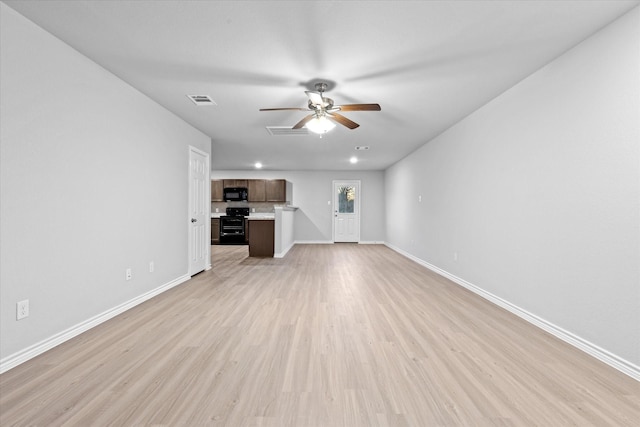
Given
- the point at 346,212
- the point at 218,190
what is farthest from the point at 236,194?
the point at 346,212

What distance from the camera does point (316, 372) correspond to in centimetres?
186

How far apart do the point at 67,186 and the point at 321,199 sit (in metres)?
7.06

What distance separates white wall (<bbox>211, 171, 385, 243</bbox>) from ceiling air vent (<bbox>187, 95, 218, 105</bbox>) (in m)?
5.55

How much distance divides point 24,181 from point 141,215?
131 cm

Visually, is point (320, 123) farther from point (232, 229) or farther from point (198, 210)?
point (232, 229)

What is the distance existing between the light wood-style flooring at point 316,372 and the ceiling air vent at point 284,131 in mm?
2735

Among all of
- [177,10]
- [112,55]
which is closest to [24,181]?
[112,55]

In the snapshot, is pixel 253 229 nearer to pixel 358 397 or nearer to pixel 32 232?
pixel 32 232

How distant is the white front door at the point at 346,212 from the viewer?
9.12 metres

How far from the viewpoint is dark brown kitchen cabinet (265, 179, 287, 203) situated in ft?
28.4

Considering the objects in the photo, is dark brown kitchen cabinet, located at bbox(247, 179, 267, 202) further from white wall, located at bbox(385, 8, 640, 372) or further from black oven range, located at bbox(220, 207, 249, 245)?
white wall, located at bbox(385, 8, 640, 372)

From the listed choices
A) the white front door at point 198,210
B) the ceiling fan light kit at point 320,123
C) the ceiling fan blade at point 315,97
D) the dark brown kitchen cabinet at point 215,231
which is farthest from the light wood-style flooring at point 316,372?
the dark brown kitchen cabinet at point 215,231

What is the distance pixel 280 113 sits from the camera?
12.8ft

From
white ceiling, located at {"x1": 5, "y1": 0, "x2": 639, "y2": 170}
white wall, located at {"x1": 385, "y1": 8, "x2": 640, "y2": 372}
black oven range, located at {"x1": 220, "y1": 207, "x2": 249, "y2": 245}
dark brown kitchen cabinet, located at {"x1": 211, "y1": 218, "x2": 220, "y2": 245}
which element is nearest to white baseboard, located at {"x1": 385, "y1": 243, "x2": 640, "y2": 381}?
white wall, located at {"x1": 385, "y1": 8, "x2": 640, "y2": 372}
